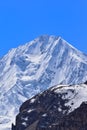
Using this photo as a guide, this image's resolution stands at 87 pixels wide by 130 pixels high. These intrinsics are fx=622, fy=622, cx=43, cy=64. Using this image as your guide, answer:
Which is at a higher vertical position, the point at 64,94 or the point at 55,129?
the point at 64,94

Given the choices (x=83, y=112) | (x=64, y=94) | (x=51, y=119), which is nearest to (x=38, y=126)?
(x=51, y=119)

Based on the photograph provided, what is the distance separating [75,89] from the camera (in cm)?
17775

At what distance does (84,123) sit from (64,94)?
41341 mm

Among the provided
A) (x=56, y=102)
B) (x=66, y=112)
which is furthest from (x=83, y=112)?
(x=56, y=102)

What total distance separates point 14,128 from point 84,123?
55.4 metres

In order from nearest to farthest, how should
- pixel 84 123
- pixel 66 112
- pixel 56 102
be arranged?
pixel 84 123
pixel 66 112
pixel 56 102

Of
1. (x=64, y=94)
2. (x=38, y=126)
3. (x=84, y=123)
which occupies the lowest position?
(x=84, y=123)

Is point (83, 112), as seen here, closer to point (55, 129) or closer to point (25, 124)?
point (55, 129)

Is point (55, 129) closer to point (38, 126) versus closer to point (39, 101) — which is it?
point (38, 126)

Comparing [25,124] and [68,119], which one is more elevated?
[25,124]

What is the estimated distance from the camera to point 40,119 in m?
170

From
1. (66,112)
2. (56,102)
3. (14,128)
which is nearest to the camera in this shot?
(66,112)

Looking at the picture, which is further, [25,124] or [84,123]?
[25,124]

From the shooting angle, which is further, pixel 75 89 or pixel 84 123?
pixel 75 89
